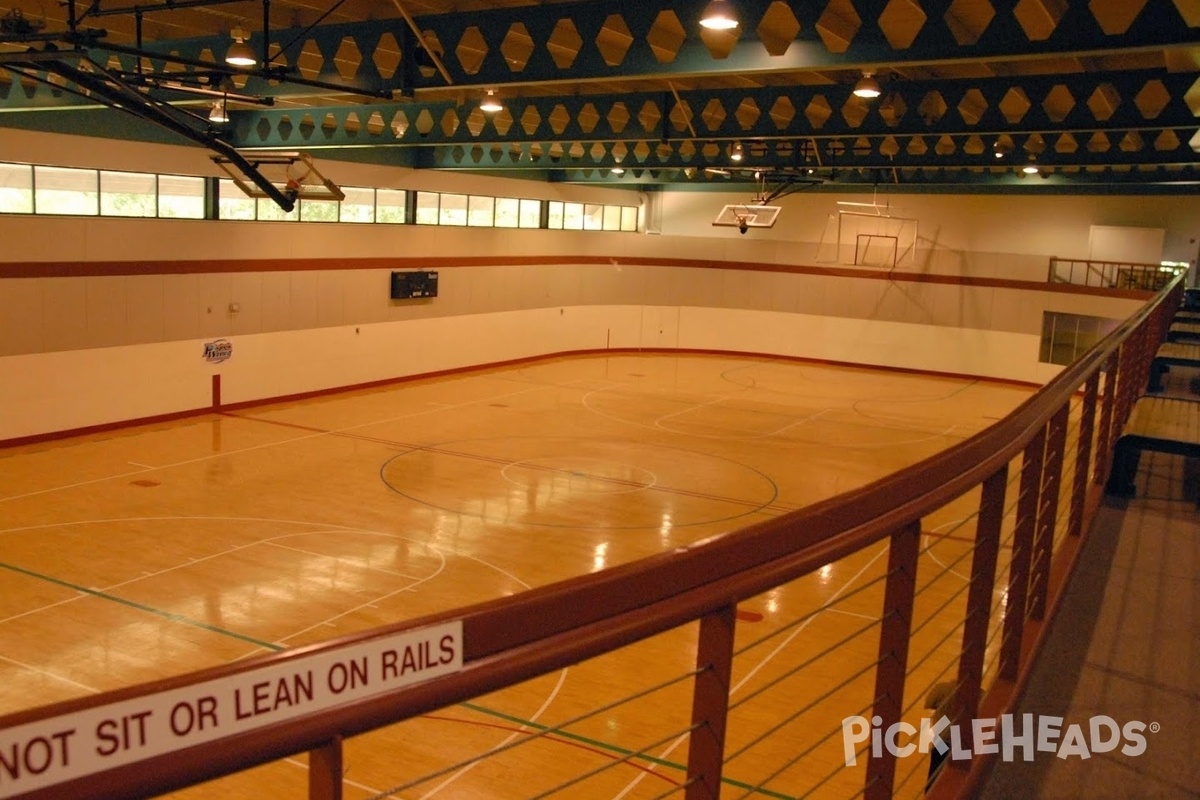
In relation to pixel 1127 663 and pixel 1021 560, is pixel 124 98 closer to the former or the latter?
pixel 1021 560

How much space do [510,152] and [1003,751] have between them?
819 inches

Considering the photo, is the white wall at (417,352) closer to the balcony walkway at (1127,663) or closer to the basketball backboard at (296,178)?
the basketball backboard at (296,178)

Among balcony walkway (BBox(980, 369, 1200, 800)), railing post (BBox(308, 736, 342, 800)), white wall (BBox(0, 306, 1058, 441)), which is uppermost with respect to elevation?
railing post (BBox(308, 736, 342, 800))

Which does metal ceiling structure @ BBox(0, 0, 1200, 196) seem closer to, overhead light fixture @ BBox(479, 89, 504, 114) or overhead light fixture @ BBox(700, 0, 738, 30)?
overhead light fixture @ BBox(479, 89, 504, 114)

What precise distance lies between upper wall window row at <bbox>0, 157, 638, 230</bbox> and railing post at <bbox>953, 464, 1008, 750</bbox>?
15.1 meters

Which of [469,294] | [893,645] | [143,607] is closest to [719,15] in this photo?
[893,645]

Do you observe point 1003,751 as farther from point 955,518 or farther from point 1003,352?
point 1003,352

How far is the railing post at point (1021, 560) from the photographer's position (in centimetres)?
305

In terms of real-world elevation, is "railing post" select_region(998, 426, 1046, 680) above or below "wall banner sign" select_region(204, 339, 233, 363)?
above

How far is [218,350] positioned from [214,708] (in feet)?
63.8

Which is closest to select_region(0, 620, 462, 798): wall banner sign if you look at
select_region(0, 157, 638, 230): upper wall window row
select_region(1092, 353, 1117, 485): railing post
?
select_region(1092, 353, 1117, 485): railing post

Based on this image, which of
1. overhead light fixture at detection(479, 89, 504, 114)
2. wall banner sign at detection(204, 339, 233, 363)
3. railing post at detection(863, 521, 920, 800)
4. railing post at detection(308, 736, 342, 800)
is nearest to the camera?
railing post at detection(308, 736, 342, 800)

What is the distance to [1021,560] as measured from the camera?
312 centimetres

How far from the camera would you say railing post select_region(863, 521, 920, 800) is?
215 centimetres
